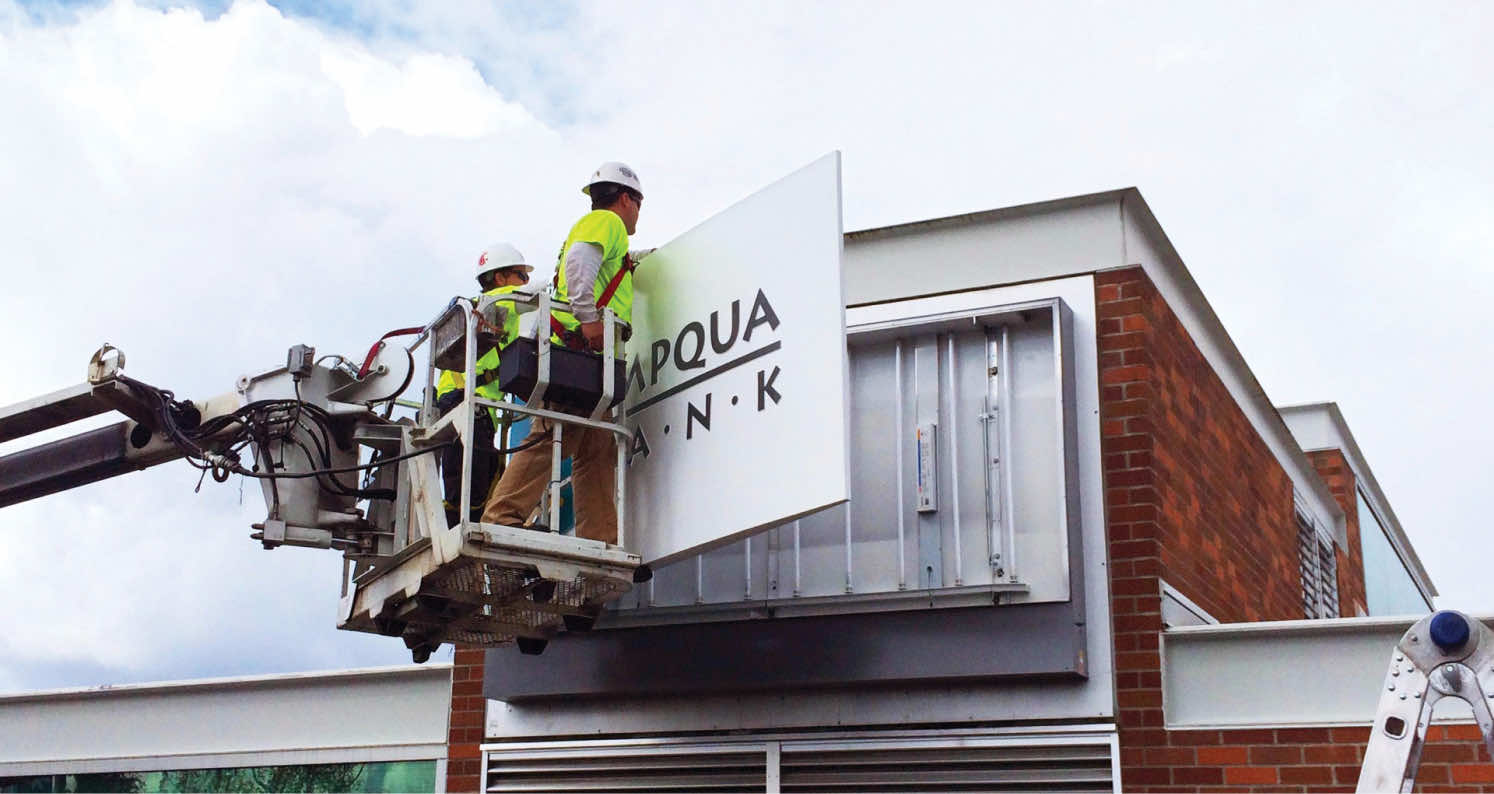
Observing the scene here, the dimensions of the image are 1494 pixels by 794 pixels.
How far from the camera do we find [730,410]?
860 centimetres

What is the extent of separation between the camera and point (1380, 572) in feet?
63.3

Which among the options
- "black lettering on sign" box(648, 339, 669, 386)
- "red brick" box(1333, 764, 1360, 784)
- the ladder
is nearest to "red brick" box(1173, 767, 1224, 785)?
"red brick" box(1333, 764, 1360, 784)

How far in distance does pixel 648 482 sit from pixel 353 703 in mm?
3499

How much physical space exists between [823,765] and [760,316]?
2.63 meters

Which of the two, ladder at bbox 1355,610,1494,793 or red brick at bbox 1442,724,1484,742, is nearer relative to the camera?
ladder at bbox 1355,610,1494,793

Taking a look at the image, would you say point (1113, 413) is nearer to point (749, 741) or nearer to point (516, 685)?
point (749, 741)

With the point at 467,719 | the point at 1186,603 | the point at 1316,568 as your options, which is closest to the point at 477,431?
the point at 467,719

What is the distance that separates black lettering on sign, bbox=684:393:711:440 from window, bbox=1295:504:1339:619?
7.12 m

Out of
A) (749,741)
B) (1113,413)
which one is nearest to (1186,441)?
(1113,413)

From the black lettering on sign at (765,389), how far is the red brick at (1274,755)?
3.00 meters

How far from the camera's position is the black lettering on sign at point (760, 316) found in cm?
850

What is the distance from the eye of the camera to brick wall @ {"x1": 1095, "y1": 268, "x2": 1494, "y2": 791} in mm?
8719

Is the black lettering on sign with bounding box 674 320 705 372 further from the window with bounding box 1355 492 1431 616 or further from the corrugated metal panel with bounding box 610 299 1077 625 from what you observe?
the window with bounding box 1355 492 1431 616

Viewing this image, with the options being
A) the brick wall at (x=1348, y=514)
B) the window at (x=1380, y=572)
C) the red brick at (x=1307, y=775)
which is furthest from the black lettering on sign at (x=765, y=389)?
the window at (x=1380, y=572)
